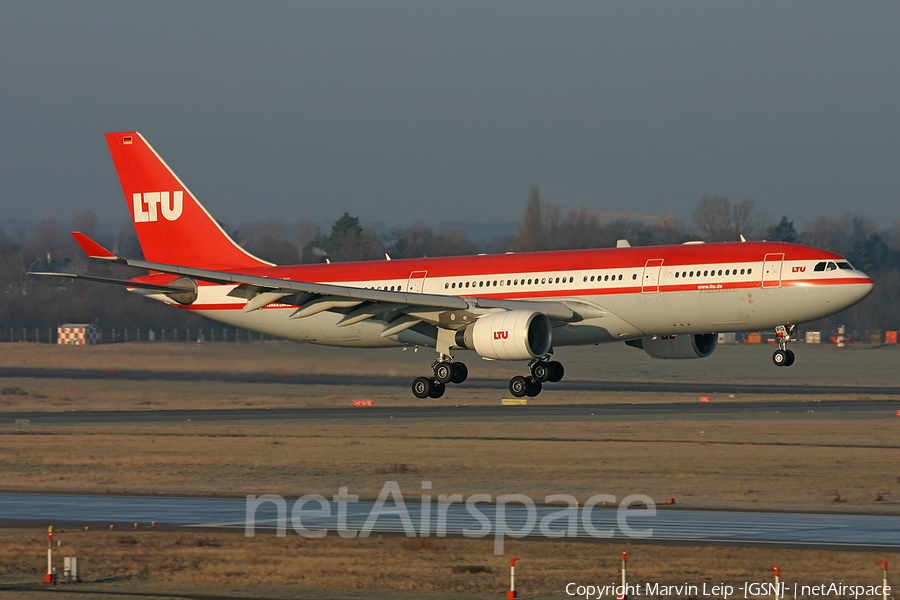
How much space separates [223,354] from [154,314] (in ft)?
69.2

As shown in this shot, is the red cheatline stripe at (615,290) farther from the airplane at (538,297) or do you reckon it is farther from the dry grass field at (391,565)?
the dry grass field at (391,565)

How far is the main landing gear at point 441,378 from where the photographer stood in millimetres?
51969

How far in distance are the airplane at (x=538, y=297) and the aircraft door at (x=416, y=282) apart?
0.17 ft

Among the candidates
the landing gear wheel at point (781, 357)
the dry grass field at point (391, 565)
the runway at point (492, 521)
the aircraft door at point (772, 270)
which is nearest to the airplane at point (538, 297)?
the aircraft door at point (772, 270)

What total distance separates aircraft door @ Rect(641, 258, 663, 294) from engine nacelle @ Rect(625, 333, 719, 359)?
405cm

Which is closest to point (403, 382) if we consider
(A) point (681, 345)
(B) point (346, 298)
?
(A) point (681, 345)

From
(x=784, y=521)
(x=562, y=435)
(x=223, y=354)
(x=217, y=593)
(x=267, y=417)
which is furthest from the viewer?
(x=223, y=354)

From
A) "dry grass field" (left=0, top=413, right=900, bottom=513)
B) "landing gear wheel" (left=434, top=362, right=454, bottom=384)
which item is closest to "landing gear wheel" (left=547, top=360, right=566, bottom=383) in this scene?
"landing gear wheel" (left=434, top=362, right=454, bottom=384)

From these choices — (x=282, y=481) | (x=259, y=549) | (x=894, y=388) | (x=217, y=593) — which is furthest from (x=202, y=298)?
(x=894, y=388)

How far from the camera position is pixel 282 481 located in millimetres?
65375

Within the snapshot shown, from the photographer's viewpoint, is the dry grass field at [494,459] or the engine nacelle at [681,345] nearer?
the engine nacelle at [681,345]

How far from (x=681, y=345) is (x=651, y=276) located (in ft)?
17.5

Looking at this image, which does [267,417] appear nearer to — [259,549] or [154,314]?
[154,314]

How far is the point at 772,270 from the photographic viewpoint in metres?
47.7
